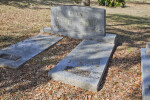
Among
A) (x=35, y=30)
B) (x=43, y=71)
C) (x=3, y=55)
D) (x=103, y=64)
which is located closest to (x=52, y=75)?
(x=43, y=71)

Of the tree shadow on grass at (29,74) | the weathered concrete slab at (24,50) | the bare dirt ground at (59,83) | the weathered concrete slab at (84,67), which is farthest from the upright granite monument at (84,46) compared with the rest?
the weathered concrete slab at (24,50)

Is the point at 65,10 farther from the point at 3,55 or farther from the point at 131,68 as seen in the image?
the point at 131,68

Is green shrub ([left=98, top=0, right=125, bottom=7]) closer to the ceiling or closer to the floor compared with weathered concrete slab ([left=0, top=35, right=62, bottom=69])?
closer to the ceiling

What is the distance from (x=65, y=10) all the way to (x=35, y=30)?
7.01 feet

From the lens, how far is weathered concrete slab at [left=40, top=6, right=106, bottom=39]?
22.0ft

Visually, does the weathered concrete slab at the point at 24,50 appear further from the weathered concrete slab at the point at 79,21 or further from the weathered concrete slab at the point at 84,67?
the weathered concrete slab at the point at 84,67

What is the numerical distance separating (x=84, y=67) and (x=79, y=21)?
3.16 m

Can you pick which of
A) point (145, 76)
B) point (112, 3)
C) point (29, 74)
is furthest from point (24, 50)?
point (112, 3)

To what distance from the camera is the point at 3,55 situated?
16.7 feet

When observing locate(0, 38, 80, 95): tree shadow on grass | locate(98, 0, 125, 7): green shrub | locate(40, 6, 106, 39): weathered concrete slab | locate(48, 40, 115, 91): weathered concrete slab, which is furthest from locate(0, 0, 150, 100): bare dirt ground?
locate(98, 0, 125, 7): green shrub

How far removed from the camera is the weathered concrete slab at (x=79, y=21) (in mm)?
6707

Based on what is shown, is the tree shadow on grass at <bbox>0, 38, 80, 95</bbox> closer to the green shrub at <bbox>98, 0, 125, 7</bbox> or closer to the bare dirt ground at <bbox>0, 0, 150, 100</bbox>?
the bare dirt ground at <bbox>0, 0, 150, 100</bbox>

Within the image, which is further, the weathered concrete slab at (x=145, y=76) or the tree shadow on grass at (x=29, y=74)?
the tree shadow on grass at (x=29, y=74)

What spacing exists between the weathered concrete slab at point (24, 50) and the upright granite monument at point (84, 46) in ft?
3.03
